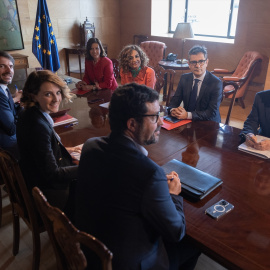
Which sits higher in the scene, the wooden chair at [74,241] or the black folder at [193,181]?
the wooden chair at [74,241]

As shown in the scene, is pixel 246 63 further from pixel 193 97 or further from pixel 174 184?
pixel 174 184

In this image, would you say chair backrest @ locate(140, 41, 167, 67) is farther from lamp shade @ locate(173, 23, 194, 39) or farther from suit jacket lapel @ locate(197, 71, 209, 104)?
suit jacket lapel @ locate(197, 71, 209, 104)

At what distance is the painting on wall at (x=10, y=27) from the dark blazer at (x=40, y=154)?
14.4 ft

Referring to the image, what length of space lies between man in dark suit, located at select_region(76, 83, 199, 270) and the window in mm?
5376

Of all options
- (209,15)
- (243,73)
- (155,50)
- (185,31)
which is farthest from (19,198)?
(209,15)

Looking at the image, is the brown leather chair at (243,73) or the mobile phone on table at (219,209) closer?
the mobile phone on table at (219,209)

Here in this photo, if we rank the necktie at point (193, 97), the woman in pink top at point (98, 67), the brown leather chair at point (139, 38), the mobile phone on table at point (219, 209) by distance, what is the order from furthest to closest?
the brown leather chair at point (139, 38) < the woman in pink top at point (98, 67) < the necktie at point (193, 97) < the mobile phone on table at point (219, 209)

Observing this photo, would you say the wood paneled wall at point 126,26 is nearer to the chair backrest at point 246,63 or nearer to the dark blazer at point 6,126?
the chair backrest at point 246,63

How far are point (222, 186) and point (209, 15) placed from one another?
5.56m

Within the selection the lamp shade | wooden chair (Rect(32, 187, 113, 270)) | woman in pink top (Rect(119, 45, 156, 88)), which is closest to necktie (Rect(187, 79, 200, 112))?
woman in pink top (Rect(119, 45, 156, 88))

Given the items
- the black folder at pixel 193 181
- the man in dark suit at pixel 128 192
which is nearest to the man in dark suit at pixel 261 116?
the black folder at pixel 193 181

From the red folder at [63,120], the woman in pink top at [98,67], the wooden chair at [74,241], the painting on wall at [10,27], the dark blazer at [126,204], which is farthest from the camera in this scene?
the painting on wall at [10,27]

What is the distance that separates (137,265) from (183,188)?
17.7 inches

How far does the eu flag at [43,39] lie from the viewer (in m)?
4.13
